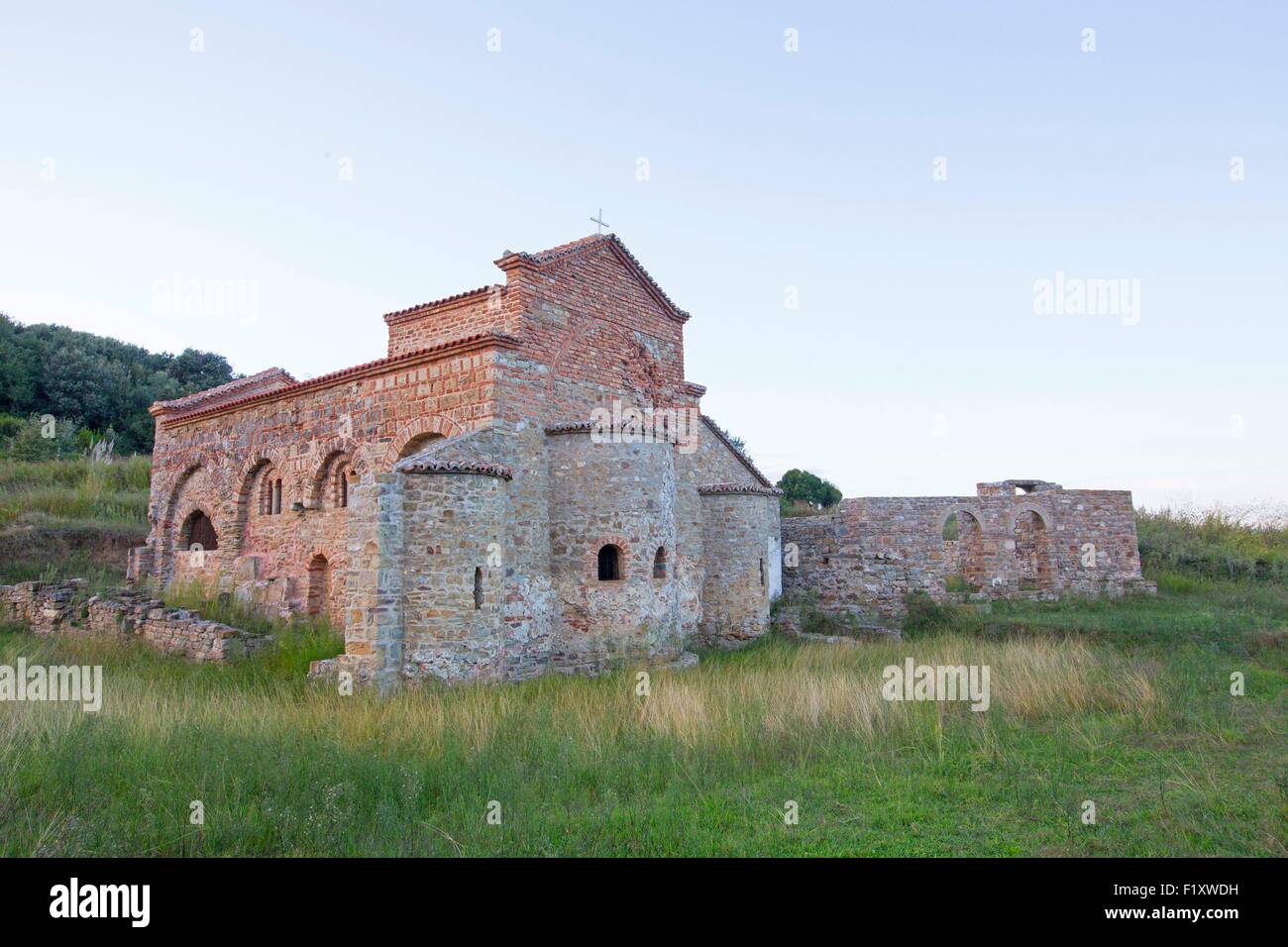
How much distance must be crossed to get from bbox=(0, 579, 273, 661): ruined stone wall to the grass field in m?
1.16

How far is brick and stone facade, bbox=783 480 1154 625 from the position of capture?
19312mm

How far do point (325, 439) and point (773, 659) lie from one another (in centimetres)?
1002

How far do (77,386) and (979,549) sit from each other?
40.7 m

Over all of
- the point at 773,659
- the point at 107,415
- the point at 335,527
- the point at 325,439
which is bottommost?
the point at 773,659

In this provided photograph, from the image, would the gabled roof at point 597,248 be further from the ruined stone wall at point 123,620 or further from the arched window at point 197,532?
the arched window at point 197,532

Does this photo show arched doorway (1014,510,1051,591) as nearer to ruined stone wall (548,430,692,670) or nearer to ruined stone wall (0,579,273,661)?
ruined stone wall (548,430,692,670)

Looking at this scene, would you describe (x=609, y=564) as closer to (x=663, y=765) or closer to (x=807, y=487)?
(x=663, y=765)

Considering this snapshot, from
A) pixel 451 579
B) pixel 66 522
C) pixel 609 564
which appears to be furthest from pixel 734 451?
pixel 66 522

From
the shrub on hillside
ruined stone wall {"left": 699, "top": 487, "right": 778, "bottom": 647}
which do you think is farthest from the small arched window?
the shrub on hillside

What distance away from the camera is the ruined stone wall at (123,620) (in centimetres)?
1319

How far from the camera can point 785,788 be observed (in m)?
6.67
